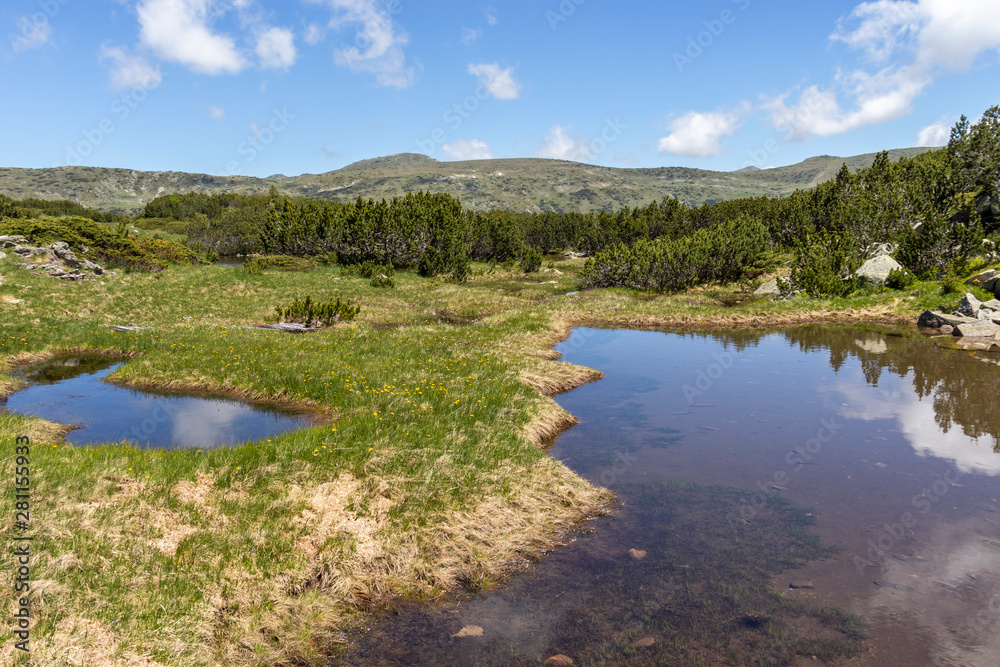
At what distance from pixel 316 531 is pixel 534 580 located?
3.66 m

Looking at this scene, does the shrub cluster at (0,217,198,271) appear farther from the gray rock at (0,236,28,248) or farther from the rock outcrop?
the rock outcrop

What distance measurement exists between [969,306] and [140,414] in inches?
1611

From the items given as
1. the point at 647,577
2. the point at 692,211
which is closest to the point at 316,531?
the point at 647,577

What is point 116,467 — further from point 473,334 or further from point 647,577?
point 473,334

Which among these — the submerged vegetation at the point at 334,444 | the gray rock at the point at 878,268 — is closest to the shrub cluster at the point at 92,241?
the submerged vegetation at the point at 334,444

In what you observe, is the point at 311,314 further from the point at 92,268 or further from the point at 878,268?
the point at 878,268

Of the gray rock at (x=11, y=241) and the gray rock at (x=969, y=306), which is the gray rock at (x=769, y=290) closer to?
the gray rock at (x=969, y=306)

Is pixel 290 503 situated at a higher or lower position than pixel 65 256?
lower

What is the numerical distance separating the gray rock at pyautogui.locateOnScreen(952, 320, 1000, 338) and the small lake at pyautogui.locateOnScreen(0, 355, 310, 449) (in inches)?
1313

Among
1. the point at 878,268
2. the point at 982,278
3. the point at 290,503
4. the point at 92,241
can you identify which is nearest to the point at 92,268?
the point at 92,241

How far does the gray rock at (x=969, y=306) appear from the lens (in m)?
30.3

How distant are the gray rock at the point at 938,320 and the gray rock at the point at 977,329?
0.56 m

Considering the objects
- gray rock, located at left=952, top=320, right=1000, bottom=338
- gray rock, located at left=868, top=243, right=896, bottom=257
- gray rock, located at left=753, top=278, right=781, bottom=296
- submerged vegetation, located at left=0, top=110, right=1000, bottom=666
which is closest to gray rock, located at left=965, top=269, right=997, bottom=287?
submerged vegetation, located at left=0, top=110, right=1000, bottom=666

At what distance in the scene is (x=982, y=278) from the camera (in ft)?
109
